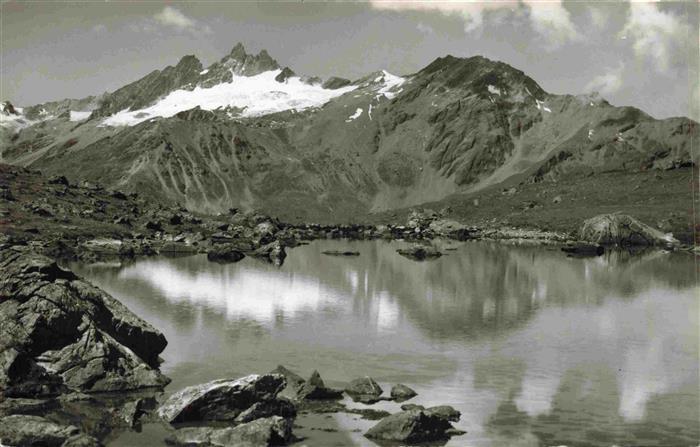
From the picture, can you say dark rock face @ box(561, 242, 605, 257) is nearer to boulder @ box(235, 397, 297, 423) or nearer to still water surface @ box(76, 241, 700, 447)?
still water surface @ box(76, 241, 700, 447)

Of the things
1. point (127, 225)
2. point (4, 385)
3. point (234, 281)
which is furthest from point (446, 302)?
point (127, 225)

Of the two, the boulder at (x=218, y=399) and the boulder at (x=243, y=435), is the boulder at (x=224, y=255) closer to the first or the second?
the boulder at (x=218, y=399)

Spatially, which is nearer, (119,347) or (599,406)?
(599,406)

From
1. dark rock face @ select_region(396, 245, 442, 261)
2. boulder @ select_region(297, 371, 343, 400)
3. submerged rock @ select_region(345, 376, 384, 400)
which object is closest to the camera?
boulder @ select_region(297, 371, 343, 400)

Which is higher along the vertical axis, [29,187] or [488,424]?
[29,187]

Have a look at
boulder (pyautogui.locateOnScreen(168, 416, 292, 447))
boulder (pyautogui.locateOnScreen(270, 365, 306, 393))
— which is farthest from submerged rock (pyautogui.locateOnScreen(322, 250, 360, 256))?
boulder (pyautogui.locateOnScreen(168, 416, 292, 447))

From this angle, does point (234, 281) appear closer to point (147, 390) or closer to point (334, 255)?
point (334, 255)

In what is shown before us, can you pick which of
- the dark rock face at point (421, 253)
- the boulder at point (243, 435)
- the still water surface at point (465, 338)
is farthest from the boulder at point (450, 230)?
the boulder at point (243, 435)

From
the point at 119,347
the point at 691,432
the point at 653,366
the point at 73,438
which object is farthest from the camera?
the point at 653,366
